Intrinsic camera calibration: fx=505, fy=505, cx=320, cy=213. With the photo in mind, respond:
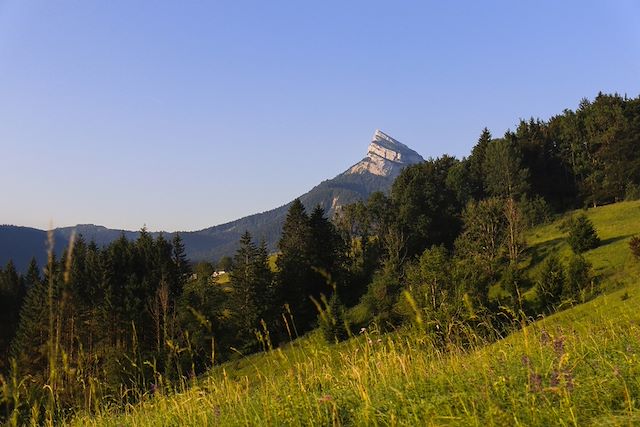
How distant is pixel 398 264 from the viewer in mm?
58500

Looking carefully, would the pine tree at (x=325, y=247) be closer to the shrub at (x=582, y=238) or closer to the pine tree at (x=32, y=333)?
the shrub at (x=582, y=238)

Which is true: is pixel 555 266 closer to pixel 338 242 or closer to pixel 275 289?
pixel 275 289

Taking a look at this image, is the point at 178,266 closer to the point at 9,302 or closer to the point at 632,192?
the point at 9,302

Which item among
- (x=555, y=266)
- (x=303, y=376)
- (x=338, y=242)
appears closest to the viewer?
(x=303, y=376)

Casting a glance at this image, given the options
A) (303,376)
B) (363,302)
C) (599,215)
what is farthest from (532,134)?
(303,376)

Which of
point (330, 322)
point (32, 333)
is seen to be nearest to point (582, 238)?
point (330, 322)

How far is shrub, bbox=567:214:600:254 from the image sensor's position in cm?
4203

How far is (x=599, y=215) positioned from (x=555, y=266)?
30299 millimetres

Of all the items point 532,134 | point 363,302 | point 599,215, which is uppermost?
point 532,134

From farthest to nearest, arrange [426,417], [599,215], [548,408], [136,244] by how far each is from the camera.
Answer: [136,244] → [599,215] → [426,417] → [548,408]

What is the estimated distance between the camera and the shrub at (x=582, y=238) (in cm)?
4203

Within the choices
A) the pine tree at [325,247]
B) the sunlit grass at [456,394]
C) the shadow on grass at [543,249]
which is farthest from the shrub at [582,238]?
the sunlit grass at [456,394]

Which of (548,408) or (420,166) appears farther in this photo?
(420,166)

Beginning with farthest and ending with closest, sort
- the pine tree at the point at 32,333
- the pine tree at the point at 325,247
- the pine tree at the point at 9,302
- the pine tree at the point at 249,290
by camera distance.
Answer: the pine tree at the point at 9,302
the pine tree at the point at 325,247
the pine tree at the point at 249,290
the pine tree at the point at 32,333
